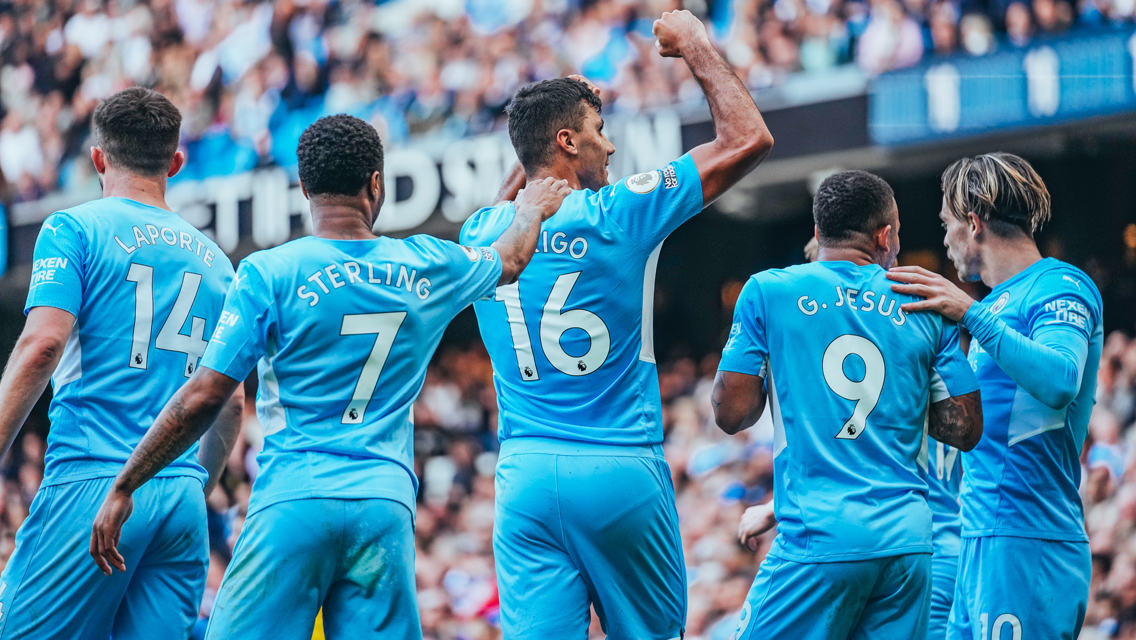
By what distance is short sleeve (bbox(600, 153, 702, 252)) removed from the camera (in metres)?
3.54

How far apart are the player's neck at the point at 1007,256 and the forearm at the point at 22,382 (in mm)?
3368

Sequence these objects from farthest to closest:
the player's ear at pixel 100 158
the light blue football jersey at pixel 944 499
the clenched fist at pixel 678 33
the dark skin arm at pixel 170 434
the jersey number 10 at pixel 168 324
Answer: the light blue football jersey at pixel 944 499, the player's ear at pixel 100 158, the clenched fist at pixel 678 33, the jersey number 10 at pixel 168 324, the dark skin arm at pixel 170 434

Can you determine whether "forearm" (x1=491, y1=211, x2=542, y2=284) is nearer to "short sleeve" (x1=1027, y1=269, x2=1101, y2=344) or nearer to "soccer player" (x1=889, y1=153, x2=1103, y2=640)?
"soccer player" (x1=889, y1=153, x2=1103, y2=640)

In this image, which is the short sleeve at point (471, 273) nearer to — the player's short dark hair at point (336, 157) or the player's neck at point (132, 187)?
the player's short dark hair at point (336, 157)

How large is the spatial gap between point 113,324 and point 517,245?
1454 millimetres

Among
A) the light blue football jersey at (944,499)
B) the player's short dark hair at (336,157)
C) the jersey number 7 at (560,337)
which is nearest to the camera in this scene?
the player's short dark hair at (336,157)

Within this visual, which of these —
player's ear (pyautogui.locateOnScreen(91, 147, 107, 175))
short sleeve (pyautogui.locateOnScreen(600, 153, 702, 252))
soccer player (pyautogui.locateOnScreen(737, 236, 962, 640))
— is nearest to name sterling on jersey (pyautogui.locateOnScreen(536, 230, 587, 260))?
short sleeve (pyautogui.locateOnScreen(600, 153, 702, 252))

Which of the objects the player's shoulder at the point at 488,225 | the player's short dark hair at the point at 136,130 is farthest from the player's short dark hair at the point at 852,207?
the player's short dark hair at the point at 136,130

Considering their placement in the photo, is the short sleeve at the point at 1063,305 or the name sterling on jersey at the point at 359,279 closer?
the name sterling on jersey at the point at 359,279

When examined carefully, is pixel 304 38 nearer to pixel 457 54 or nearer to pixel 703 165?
pixel 457 54

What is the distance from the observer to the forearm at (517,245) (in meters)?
3.39

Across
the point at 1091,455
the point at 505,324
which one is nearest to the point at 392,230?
the point at 1091,455

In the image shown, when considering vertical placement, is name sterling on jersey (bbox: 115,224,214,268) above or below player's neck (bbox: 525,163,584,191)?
below

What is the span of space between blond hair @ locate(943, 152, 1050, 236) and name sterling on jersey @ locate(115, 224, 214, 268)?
287 centimetres
